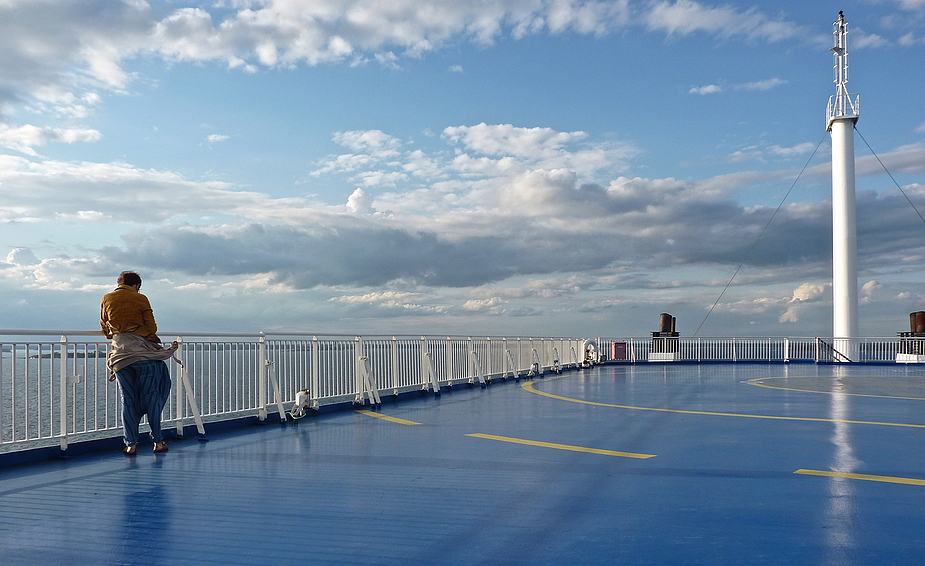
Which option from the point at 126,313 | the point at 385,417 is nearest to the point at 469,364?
the point at 385,417

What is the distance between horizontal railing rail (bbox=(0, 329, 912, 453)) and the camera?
7.41 metres

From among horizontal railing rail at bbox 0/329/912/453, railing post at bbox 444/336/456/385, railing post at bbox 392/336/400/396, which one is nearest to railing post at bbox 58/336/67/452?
horizontal railing rail at bbox 0/329/912/453

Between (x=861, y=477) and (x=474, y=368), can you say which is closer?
(x=861, y=477)

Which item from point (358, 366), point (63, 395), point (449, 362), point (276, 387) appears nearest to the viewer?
point (63, 395)

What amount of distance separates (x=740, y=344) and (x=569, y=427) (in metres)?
28.1

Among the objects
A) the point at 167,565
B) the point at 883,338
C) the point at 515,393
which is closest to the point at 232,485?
the point at 167,565

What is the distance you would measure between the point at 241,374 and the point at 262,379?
0.51 m

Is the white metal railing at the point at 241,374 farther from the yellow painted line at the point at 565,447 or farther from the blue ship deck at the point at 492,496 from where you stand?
the yellow painted line at the point at 565,447

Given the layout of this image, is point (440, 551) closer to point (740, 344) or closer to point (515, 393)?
point (515, 393)

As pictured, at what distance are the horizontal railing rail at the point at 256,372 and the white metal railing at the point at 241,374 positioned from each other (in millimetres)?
18

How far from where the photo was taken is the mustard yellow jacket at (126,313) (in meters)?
7.33

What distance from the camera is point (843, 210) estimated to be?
37625mm

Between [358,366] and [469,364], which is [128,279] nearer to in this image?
[358,366]

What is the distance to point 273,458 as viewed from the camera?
24.0 ft
